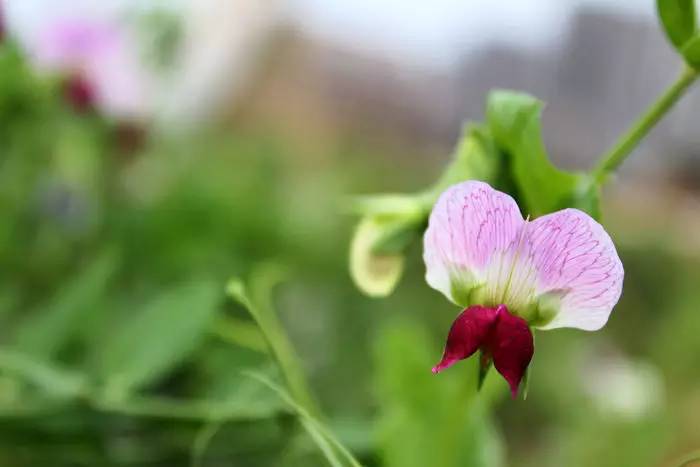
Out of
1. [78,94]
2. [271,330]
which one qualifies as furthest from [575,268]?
[78,94]

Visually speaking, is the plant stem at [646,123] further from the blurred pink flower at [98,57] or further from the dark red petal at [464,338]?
the blurred pink flower at [98,57]

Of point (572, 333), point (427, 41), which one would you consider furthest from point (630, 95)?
point (572, 333)

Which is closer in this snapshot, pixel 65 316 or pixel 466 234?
pixel 466 234

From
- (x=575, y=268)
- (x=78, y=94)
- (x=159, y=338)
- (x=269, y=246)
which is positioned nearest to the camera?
(x=575, y=268)

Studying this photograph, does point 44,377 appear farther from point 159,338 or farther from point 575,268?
point 575,268

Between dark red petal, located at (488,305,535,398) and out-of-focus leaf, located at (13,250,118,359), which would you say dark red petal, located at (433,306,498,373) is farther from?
out-of-focus leaf, located at (13,250,118,359)

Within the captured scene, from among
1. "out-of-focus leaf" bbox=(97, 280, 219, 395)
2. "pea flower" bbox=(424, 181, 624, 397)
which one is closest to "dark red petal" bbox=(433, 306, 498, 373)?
"pea flower" bbox=(424, 181, 624, 397)
